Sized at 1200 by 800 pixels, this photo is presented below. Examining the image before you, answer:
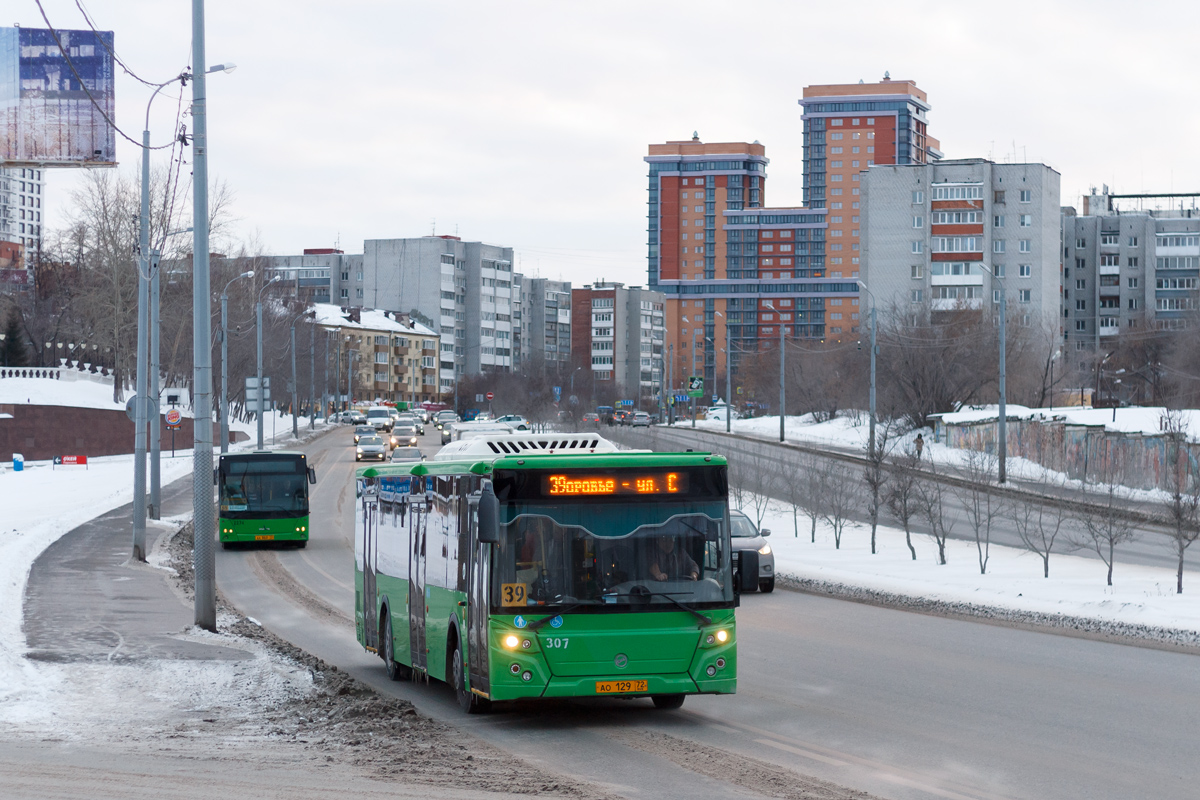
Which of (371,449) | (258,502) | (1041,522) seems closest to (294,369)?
(371,449)

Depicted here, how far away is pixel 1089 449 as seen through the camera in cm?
5316

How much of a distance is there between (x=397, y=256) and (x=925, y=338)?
408 ft

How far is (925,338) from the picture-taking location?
265 feet

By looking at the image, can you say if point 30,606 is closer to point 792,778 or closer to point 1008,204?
point 792,778

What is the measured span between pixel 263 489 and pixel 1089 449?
3072 cm

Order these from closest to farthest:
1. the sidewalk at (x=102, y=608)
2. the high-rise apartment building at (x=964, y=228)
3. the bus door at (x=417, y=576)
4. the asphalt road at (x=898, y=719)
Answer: the asphalt road at (x=898, y=719)
the bus door at (x=417, y=576)
the sidewalk at (x=102, y=608)
the high-rise apartment building at (x=964, y=228)

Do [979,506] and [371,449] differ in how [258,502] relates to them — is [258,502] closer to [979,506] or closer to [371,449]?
[979,506]

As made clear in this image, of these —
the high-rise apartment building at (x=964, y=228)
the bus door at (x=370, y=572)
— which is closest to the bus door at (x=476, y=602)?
the bus door at (x=370, y=572)

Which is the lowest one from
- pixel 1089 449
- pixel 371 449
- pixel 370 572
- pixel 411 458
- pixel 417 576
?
pixel 371 449

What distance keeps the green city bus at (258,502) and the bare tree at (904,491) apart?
1525 cm

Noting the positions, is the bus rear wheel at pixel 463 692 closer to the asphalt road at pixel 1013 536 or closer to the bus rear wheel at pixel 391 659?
the bus rear wheel at pixel 391 659

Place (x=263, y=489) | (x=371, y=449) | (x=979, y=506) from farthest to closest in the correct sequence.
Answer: (x=371, y=449)
(x=979, y=506)
(x=263, y=489)

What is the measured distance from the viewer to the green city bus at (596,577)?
39.0 ft

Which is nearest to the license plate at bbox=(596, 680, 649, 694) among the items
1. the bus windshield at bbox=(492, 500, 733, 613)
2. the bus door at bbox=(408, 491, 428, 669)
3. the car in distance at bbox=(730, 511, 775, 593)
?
the bus windshield at bbox=(492, 500, 733, 613)
